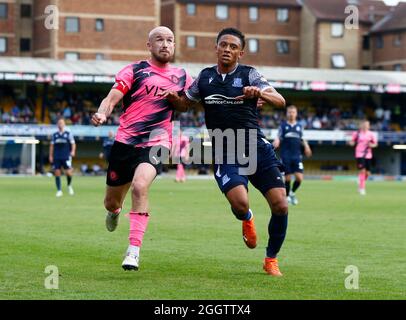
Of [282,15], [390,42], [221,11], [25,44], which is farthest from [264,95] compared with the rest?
[390,42]

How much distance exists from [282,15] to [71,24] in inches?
848

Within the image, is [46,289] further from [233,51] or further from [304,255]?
[304,255]

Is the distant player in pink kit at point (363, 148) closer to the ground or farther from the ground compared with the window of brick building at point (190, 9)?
closer to the ground

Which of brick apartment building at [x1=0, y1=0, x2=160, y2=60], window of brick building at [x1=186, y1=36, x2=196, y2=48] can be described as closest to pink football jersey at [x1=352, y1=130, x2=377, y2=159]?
brick apartment building at [x1=0, y1=0, x2=160, y2=60]

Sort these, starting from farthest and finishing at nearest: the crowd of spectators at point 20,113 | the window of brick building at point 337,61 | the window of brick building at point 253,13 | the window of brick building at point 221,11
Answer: the window of brick building at point 337,61, the window of brick building at point 253,13, the window of brick building at point 221,11, the crowd of spectators at point 20,113

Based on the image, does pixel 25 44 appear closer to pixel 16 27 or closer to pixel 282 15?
pixel 16 27

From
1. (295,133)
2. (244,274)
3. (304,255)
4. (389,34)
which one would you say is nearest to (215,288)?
(244,274)

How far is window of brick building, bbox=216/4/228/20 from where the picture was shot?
92250 mm

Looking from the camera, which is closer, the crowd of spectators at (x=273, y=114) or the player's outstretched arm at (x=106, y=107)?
the player's outstretched arm at (x=106, y=107)

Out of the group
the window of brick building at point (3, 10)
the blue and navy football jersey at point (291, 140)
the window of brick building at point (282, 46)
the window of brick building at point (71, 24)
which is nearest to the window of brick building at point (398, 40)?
the window of brick building at point (282, 46)

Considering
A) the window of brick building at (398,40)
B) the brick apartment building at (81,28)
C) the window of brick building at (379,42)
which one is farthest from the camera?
the window of brick building at (379,42)

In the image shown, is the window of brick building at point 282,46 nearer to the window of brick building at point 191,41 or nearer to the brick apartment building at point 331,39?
the brick apartment building at point 331,39

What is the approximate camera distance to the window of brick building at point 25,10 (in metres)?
86.1
